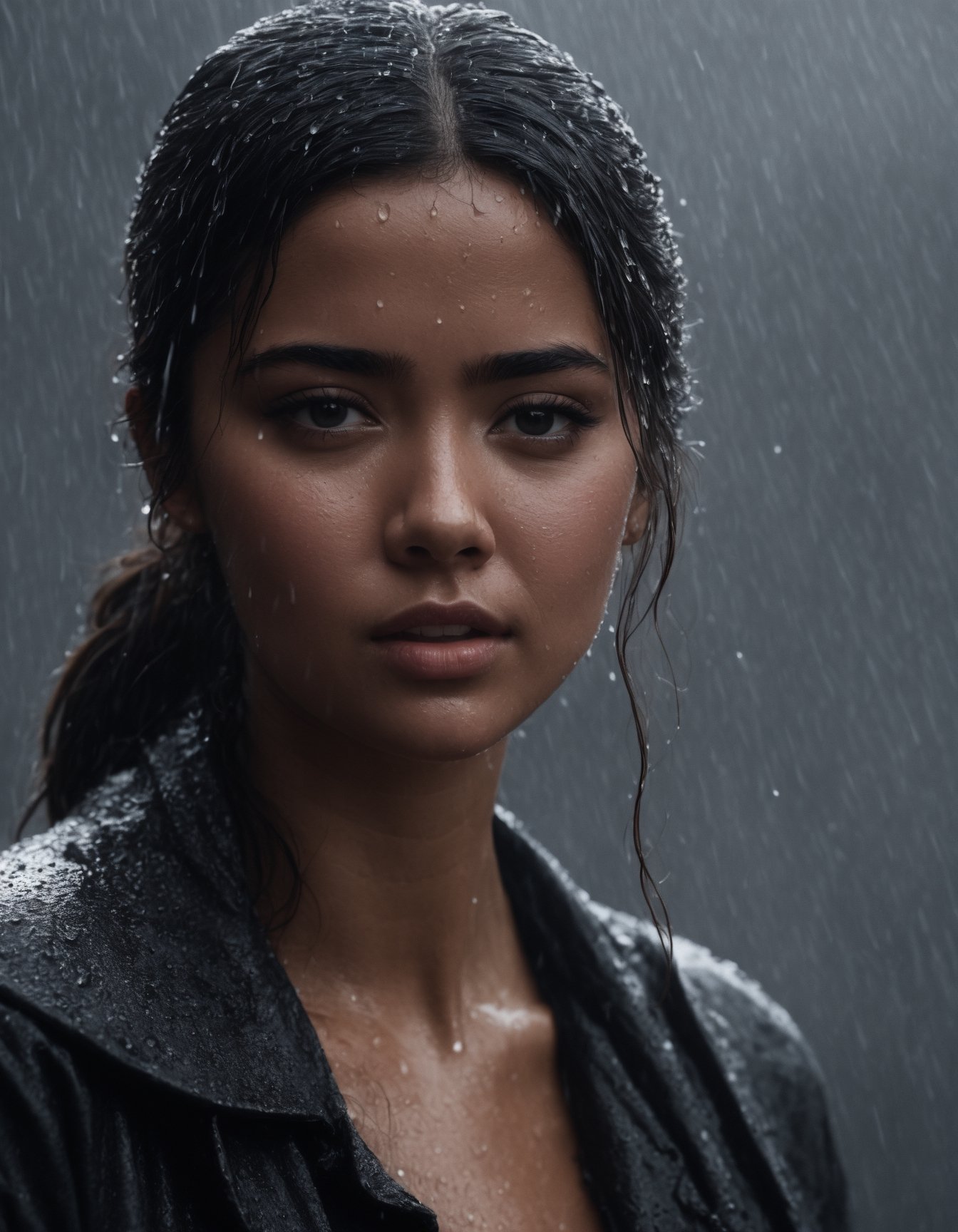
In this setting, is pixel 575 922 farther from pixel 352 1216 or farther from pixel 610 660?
pixel 610 660

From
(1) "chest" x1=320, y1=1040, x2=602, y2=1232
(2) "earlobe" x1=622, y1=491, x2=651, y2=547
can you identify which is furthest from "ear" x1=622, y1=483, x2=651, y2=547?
(1) "chest" x1=320, y1=1040, x2=602, y2=1232

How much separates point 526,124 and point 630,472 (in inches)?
14.7

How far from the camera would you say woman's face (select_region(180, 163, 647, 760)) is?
1.39 metres

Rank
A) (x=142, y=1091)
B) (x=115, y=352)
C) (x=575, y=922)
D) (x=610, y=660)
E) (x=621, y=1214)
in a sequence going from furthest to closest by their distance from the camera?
(x=610, y=660)
(x=115, y=352)
(x=575, y=922)
(x=621, y=1214)
(x=142, y=1091)

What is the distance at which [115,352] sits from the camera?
2041 mm

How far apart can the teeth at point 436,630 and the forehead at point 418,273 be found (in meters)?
0.25

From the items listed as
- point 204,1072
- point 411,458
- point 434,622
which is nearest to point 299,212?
point 411,458

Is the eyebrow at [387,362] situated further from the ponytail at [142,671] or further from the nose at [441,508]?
the ponytail at [142,671]

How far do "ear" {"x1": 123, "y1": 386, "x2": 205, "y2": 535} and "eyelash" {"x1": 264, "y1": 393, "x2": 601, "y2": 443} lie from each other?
0.59 feet

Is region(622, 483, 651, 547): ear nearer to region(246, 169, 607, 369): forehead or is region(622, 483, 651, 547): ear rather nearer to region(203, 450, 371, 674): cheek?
region(246, 169, 607, 369): forehead

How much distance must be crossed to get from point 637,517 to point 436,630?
0.40m

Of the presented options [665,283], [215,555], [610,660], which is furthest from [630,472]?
[610,660]

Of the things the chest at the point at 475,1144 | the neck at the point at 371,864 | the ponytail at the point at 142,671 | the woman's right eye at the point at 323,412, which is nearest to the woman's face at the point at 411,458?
the woman's right eye at the point at 323,412

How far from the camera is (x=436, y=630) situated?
1409 mm
